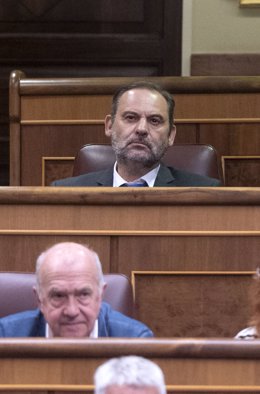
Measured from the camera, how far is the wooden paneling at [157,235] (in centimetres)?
202

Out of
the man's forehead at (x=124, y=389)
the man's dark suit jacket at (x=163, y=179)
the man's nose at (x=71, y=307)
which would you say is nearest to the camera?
the man's forehead at (x=124, y=389)

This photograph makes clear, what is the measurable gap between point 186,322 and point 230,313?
85 mm

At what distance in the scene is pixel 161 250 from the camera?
2.03 metres

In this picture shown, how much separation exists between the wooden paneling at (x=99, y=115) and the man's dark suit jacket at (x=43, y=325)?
110 centimetres

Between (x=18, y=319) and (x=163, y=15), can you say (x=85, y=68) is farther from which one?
(x=18, y=319)

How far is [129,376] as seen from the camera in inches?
42.3

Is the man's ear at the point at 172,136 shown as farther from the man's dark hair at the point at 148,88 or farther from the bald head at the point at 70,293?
the bald head at the point at 70,293

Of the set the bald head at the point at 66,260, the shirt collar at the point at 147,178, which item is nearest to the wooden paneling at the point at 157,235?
the bald head at the point at 66,260

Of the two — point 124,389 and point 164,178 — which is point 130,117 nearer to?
point 164,178

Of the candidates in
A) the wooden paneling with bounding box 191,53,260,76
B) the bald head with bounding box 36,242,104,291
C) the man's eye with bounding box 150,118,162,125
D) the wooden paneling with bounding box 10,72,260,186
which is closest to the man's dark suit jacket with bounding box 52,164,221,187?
the man's eye with bounding box 150,118,162,125

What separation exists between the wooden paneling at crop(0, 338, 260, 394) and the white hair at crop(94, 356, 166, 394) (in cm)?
27

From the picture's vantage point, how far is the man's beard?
7.98 ft

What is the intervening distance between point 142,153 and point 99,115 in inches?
14.9

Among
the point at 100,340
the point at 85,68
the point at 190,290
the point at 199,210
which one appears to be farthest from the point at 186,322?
the point at 85,68
